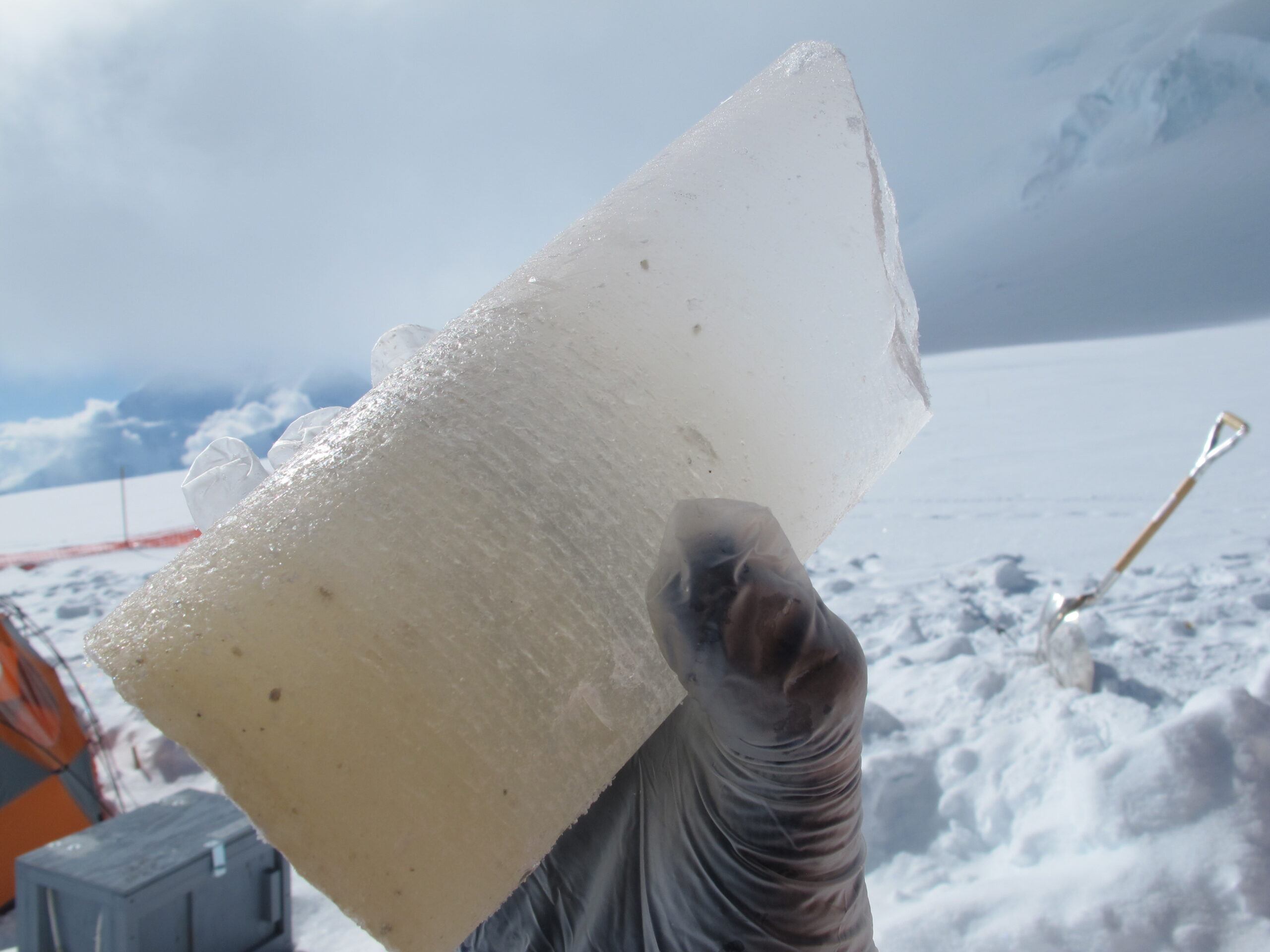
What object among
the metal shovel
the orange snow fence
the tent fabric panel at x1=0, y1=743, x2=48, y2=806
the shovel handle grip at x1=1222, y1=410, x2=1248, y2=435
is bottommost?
the tent fabric panel at x1=0, y1=743, x2=48, y2=806

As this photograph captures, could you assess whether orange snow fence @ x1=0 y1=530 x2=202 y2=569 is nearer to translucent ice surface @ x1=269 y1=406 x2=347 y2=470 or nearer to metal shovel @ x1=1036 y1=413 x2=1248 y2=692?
translucent ice surface @ x1=269 y1=406 x2=347 y2=470

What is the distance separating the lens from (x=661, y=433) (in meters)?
0.48

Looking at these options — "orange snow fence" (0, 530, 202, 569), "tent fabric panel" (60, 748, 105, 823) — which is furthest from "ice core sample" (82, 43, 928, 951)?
"orange snow fence" (0, 530, 202, 569)

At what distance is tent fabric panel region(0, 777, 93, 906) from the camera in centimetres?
209

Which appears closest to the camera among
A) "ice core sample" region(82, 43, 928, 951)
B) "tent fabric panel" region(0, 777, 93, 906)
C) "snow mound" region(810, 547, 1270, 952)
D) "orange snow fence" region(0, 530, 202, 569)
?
"ice core sample" region(82, 43, 928, 951)

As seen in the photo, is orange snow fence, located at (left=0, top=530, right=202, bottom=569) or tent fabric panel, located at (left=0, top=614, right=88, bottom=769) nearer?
tent fabric panel, located at (left=0, top=614, right=88, bottom=769)

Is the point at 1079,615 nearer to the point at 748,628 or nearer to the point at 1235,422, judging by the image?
the point at 1235,422

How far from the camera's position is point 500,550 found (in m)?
0.43

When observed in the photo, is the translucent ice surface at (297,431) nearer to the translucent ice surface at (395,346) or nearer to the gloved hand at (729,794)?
the translucent ice surface at (395,346)

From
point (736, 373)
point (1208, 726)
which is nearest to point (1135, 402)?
point (1208, 726)

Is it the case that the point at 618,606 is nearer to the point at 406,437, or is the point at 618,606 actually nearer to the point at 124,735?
the point at 406,437

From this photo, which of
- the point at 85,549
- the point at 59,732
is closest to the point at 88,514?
the point at 85,549

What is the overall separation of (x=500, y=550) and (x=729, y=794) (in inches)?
11.7

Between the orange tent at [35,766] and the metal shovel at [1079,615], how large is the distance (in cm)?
314
